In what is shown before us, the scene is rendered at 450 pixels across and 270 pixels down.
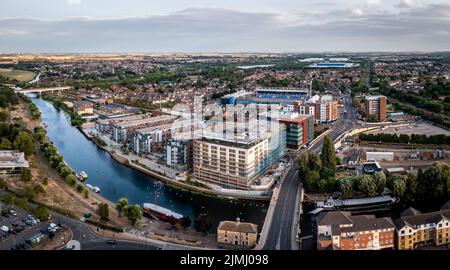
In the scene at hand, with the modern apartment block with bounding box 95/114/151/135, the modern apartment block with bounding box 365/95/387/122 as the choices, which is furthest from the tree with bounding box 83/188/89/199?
the modern apartment block with bounding box 365/95/387/122

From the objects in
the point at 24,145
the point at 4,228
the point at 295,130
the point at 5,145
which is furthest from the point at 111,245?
the point at 295,130

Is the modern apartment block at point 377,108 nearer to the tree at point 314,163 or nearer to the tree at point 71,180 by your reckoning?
the tree at point 314,163

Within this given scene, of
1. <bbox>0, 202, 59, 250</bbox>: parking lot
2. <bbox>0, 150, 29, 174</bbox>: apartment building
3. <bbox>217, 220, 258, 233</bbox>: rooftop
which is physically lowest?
<bbox>0, 202, 59, 250</bbox>: parking lot

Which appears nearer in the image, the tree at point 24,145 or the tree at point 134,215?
the tree at point 134,215

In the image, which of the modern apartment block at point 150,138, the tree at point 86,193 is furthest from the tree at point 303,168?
the tree at point 86,193

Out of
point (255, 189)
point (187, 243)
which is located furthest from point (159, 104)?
point (187, 243)

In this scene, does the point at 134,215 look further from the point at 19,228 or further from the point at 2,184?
the point at 2,184

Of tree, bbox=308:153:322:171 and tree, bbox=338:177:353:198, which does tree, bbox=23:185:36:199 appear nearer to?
tree, bbox=308:153:322:171
